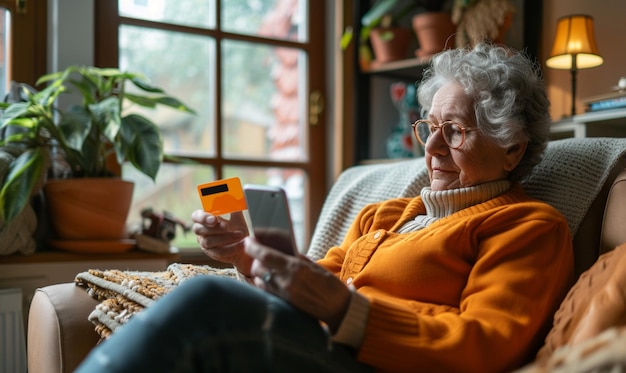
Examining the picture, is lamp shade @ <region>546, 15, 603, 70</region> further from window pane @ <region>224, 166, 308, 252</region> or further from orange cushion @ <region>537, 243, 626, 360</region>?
orange cushion @ <region>537, 243, 626, 360</region>

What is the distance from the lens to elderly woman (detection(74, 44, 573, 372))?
961mm

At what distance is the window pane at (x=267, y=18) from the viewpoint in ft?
9.13

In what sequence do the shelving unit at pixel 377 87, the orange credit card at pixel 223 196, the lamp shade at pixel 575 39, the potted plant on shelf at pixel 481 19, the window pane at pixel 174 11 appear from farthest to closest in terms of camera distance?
1. the shelving unit at pixel 377 87
2. the window pane at pixel 174 11
3. the potted plant on shelf at pixel 481 19
4. the lamp shade at pixel 575 39
5. the orange credit card at pixel 223 196

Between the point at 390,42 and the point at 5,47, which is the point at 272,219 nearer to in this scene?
the point at 5,47

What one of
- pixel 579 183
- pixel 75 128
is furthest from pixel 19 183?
pixel 579 183

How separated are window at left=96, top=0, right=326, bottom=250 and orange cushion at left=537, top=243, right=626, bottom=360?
5.75 ft

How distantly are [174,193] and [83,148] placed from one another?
2.06ft

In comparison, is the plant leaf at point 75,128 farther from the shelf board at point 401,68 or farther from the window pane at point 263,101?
the shelf board at point 401,68

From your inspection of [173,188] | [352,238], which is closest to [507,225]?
[352,238]

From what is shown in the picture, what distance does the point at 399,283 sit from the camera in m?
1.31

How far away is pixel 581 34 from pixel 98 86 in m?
1.51

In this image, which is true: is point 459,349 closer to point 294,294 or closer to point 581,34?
point 294,294

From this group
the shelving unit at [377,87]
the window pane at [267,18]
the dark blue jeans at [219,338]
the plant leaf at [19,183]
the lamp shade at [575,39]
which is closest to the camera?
the dark blue jeans at [219,338]

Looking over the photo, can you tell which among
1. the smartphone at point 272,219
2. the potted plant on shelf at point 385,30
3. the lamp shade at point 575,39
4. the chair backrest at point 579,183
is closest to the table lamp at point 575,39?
the lamp shade at point 575,39
